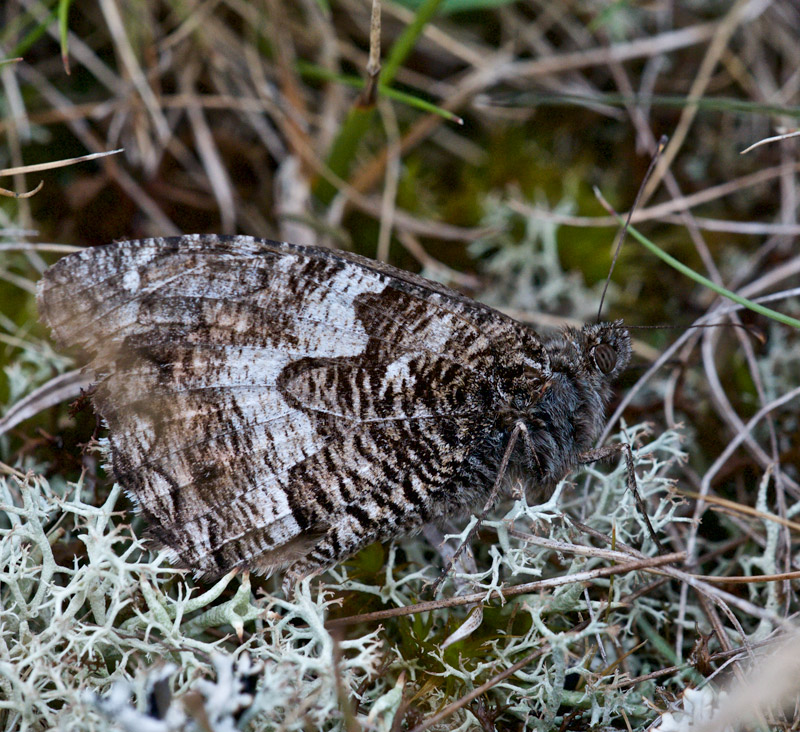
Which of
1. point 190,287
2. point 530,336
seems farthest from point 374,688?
point 190,287

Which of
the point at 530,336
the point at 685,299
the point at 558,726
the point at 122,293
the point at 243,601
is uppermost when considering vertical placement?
the point at 122,293

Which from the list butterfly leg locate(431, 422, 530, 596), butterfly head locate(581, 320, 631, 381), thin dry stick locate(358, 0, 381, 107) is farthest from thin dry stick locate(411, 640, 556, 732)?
thin dry stick locate(358, 0, 381, 107)

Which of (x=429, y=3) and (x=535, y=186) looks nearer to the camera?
(x=429, y=3)

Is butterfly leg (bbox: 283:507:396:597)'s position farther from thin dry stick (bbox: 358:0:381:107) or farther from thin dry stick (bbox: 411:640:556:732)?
thin dry stick (bbox: 358:0:381:107)

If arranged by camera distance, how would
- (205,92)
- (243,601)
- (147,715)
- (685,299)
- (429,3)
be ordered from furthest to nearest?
(205,92) < (685,299) < (429,3) < (243,601) < (147,715)

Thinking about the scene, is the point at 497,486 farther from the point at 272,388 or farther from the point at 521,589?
the point at 272,388

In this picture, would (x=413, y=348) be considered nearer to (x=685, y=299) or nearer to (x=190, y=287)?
(x=190, y=287)

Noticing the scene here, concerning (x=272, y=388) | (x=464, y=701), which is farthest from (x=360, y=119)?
(x=464, y=701)

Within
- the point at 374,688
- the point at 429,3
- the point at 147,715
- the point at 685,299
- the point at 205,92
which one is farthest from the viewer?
the point at 205,92
